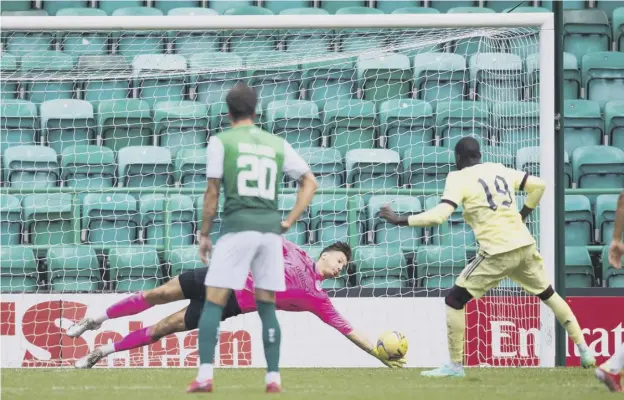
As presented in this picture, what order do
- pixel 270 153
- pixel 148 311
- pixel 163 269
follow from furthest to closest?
pixel 163 269 < pixel 148 311 < pixel 270 153

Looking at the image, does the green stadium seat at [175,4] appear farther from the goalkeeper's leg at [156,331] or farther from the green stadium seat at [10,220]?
the goalkeeper's leg at [156,331]

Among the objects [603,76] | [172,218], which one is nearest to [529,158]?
[603,76]

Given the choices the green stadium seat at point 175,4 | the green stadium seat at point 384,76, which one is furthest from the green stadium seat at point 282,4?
the green stadium seat at point 384,76

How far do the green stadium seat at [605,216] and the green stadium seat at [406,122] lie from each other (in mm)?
1809

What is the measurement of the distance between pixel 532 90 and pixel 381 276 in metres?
2.25

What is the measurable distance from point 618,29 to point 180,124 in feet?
18.7

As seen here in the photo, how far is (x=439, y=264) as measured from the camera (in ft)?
36.8

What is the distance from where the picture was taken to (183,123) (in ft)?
39.0

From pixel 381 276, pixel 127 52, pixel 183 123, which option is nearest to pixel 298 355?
pixel 381 276

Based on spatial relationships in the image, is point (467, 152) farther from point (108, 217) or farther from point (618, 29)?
point (618, 29)

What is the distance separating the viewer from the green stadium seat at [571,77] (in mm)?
13602

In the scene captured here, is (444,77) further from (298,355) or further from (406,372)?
(406,372)

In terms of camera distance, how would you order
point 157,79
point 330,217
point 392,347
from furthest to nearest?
point 157,79, point 330,217, point 392,347

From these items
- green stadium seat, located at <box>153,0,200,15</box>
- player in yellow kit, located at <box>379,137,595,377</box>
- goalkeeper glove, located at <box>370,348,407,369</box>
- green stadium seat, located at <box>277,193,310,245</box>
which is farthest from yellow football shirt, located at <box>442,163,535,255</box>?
green stadium seat, located at <box>153,0,200,15</box>
